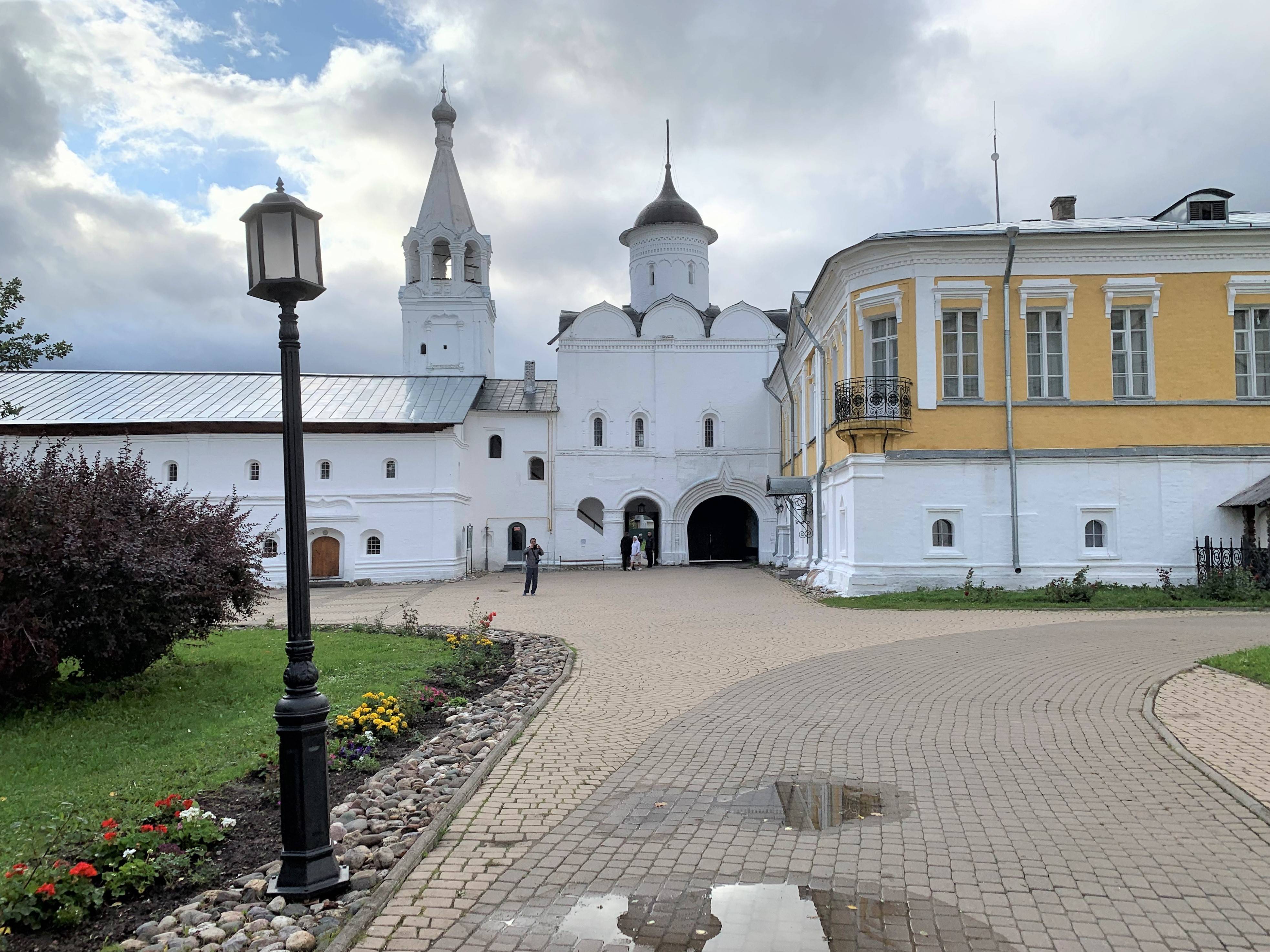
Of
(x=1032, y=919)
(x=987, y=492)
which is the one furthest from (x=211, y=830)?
(x=987, y=492)

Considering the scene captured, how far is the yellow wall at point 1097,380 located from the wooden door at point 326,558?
1929 cm

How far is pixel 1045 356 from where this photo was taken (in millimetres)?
20688

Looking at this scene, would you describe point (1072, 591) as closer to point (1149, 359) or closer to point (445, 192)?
point (1149, 359)

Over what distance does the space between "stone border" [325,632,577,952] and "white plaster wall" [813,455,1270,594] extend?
13.7 meters

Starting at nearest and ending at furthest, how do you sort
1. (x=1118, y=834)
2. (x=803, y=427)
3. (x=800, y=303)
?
(x=1118, y=834) < (x=800, y=303) < (x=803, y=427)

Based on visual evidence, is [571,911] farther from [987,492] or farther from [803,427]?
[803,427]

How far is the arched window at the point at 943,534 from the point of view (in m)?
20.4

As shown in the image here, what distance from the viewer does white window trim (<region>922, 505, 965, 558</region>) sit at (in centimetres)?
2027

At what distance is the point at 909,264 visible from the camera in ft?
67.6

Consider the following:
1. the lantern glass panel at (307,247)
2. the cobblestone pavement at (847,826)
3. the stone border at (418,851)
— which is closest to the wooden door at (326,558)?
the cobblestone pavement at (847,826)

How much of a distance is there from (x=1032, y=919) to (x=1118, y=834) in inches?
55.4

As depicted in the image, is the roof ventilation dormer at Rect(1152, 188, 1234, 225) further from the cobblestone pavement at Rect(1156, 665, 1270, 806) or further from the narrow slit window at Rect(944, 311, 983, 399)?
the cobblestone pavement at Rect(1156, 665, 1270, 806)

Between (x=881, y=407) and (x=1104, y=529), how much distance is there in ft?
18.9

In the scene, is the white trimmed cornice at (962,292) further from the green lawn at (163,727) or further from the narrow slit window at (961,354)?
the green lawn at (163,727)
